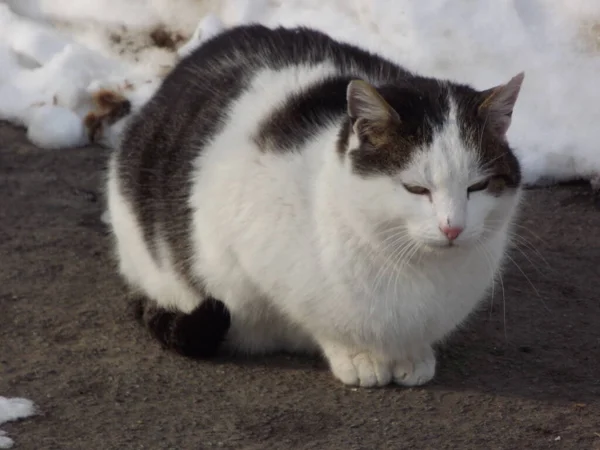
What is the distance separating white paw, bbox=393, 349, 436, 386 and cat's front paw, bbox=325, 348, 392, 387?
0.02m

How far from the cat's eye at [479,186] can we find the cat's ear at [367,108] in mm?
236

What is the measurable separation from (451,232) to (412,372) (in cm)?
59

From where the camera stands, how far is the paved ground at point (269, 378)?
2.58m

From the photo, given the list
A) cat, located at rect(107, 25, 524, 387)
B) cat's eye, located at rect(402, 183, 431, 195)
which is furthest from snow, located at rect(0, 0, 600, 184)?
Answer: cat's eye, located at rect(402, 183, 431, 195)

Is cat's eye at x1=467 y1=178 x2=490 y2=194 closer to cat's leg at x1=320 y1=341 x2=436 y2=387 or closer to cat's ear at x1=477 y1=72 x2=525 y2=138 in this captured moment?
cat's ear at x1=477 y1=72 x2=525 y2=138

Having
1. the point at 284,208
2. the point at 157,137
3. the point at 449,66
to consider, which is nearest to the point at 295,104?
the point at 284,208

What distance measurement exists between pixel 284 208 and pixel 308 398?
1.63 feet

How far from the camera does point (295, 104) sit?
292 centimetres

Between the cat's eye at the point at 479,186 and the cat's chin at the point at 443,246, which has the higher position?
the cat's eye at the point at 479,186

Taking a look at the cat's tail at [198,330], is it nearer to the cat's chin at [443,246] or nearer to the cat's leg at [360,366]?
the cat's leg at [360,366]

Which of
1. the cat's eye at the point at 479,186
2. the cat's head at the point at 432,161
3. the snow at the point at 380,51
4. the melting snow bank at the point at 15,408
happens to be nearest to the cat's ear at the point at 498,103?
the cat's head at the point at 432,161

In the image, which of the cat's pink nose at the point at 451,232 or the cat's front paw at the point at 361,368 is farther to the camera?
the cat's front paw at the point at 361,368

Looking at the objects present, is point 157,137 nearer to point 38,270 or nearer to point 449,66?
point 38,270

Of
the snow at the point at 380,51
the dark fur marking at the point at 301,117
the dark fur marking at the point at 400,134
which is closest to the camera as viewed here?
the dark fur marking at the point at 400,134
